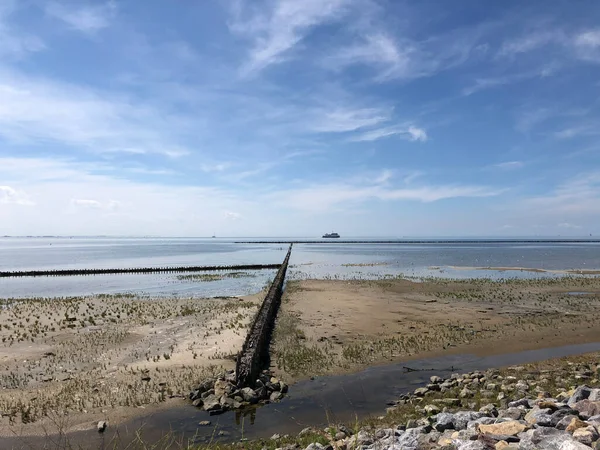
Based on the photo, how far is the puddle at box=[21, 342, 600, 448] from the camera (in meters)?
11.0

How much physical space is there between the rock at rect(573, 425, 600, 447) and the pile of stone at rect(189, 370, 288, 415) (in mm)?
9146

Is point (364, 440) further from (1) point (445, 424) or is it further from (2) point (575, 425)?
(2) point (575, 425)

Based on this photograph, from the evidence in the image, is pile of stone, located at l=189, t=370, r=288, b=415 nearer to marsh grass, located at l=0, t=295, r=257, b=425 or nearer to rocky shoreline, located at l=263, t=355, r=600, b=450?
marsh grass, located at l=0, t=295, r=257, b=425

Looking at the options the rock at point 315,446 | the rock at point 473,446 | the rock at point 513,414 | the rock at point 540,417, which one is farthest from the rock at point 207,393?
the rock at point 540,417

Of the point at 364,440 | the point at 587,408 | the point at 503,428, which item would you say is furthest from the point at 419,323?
the point at 503,428

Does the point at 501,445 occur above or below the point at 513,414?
above

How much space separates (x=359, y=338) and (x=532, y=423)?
14.5 meters

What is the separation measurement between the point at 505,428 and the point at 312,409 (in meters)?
6.91

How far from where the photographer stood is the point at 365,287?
4409 centimetres

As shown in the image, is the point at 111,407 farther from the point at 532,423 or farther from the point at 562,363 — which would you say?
the point at 562,363

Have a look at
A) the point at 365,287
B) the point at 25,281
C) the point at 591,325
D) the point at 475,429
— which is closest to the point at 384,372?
the point at 475,429

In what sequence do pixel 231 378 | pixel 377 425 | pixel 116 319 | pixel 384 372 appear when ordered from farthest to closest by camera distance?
Result: pixel 116 319 → pixel 384 372 → pixel 231 378 → pixel 377 425

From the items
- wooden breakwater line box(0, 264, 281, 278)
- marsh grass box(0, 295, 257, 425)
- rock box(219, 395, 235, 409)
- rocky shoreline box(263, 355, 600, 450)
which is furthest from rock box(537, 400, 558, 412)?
wooden breakwater line box(0, 264, 281, 278)

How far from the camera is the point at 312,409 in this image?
12.5 m
